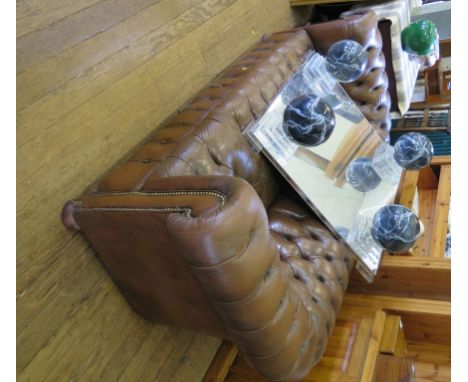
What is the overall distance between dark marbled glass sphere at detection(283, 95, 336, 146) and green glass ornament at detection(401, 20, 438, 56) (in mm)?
994

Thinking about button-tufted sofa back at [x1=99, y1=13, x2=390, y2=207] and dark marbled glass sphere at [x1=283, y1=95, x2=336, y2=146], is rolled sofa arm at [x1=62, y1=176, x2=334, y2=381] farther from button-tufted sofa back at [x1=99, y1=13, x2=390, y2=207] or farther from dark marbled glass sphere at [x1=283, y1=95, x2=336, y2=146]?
dark marbled glass sphere at [x1=283, y1=95, x2=336, y2=146]

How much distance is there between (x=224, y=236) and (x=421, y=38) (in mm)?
1686

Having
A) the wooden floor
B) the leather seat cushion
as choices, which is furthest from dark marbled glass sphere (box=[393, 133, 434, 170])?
the wooden floor

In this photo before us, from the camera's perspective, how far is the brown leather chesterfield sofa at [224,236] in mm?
945

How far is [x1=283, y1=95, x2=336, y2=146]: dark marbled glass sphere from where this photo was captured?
1.33 metres

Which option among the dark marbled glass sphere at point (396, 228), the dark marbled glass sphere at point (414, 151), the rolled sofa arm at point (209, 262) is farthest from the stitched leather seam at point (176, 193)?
the dark marbled glass sphere at point (414, 151)

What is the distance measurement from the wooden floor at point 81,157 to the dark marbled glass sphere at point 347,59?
0.71 meters

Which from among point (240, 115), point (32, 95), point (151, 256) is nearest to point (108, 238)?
point (151, 256)

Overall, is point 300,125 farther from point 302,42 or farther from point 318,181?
point 302,42

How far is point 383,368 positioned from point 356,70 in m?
1.26

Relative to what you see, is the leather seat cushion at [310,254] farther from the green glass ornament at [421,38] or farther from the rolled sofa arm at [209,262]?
the green glass ornament at [421,38]

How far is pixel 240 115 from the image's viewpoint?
1541 millimetres

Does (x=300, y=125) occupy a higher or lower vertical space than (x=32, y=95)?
lower
